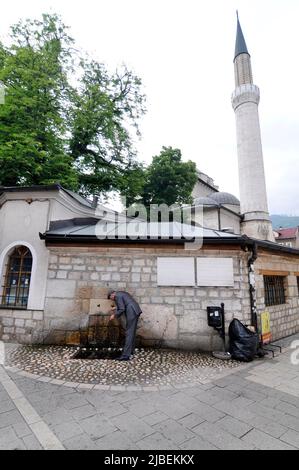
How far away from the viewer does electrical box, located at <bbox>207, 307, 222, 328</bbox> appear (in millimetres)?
5492

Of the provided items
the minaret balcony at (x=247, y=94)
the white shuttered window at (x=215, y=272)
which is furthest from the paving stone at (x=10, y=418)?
the minaret balcony at (x=247, y=94)

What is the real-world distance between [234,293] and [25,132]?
10470 millimetres

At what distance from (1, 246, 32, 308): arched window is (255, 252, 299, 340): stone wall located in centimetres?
653

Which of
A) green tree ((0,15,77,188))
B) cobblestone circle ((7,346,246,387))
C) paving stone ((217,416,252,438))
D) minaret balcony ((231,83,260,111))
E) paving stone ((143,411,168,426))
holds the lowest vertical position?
paving stone ((217,416,252,438))

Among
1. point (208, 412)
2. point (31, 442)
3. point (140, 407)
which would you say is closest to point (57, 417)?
point (31, 442)

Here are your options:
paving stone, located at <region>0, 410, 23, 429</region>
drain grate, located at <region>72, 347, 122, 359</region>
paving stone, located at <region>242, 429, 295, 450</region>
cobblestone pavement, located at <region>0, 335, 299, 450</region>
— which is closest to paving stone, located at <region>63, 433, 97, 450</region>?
cobblestone pavement, located at <region>0, 335, 299, 450</region>

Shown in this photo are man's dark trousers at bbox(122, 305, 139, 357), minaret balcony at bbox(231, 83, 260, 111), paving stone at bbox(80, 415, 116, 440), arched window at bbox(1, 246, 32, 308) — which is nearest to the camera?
paving stone at bbox(80, 415, 116, 440)

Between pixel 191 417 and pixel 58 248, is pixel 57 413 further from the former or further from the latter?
pixel 58 248

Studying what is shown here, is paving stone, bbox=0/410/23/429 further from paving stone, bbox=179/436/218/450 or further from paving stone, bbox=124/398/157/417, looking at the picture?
paving stone, bbox=179/436/218/450

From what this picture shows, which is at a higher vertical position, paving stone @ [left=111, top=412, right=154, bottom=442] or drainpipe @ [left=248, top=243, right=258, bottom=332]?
drainpipe @ [left=248, top=243, right=258, bottom=332]

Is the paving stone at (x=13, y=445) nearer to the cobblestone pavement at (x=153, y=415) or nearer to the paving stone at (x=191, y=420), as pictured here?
the cobblestone pavement at (x=153, y=415)

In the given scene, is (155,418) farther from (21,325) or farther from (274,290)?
(274,290)

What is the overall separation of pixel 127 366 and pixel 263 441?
109 inches

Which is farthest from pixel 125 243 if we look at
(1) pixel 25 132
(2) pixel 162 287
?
(1) pixel 25 132
